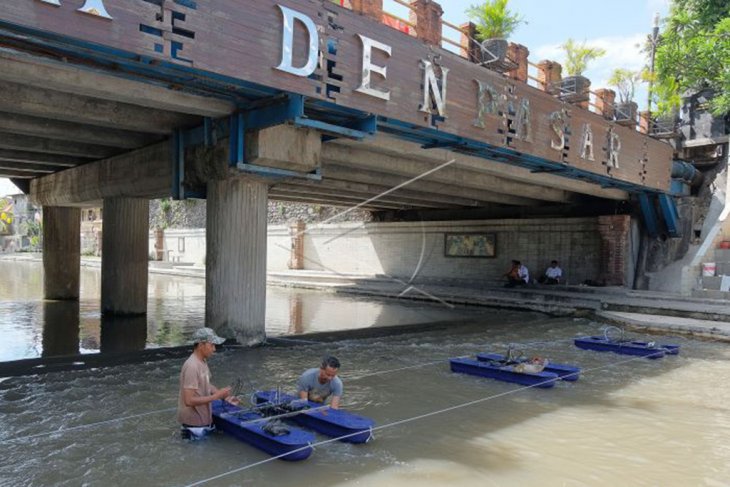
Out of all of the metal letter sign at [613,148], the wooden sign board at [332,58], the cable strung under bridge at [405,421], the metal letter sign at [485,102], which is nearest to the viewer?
the cable strung under bridge at [405,421]

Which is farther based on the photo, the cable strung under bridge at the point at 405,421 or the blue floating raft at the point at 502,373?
the blue floating raft at the point at 502,373

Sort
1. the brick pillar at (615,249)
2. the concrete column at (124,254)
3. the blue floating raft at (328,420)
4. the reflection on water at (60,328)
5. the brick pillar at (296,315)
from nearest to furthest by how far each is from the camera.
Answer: the blue floating raft at (328,420) → the reflection on water at (60,328) → the brick pillar at (296,315) → the concrete column at (124,254) → the brick pillar at (615,249)

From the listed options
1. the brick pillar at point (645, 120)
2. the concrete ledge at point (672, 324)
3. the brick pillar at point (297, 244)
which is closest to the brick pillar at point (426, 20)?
the concrete ledge at point (672, 324)

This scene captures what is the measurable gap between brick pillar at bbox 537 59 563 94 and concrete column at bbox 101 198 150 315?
11601 mm

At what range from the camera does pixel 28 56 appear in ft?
24.5

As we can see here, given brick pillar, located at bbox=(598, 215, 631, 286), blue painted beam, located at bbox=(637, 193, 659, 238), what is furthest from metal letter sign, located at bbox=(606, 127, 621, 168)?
blue painted beam, located at bbox=(637, 193, 659, 238)

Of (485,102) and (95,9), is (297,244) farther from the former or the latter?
(95,9)

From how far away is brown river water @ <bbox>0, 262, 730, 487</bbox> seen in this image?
17.6 ft

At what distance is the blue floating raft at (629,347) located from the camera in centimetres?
1191

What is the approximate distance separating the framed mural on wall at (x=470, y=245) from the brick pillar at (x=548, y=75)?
927cm

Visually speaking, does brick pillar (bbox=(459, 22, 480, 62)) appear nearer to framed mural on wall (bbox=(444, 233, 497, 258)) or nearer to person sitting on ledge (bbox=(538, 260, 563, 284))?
person sitting on ledge (bbox=(538, 260, 563, 284))

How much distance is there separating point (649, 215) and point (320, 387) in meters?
18.8

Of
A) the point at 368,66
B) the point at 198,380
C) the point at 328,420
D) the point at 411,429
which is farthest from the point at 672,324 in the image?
the point at 198,380

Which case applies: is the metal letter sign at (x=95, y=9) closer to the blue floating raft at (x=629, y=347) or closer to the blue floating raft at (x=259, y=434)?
the blue floating raft at (x=259, y=434)
